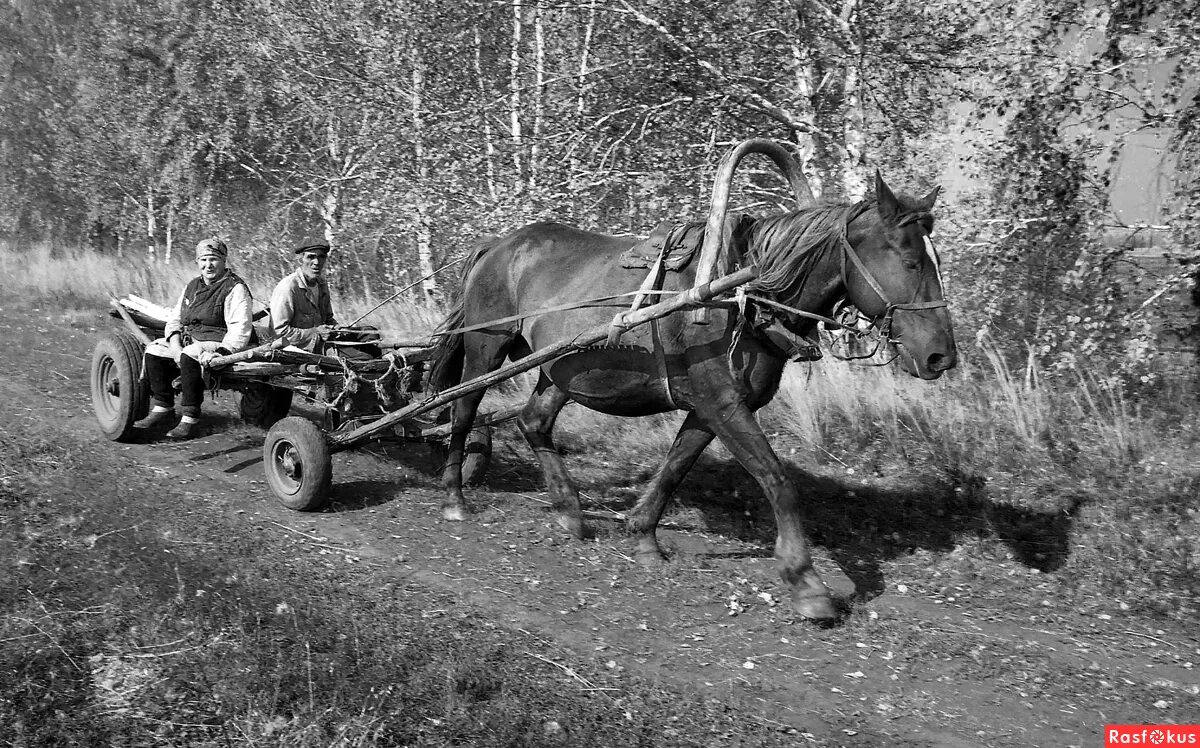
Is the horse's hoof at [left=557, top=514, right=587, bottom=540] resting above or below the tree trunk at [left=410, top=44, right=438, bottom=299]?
below

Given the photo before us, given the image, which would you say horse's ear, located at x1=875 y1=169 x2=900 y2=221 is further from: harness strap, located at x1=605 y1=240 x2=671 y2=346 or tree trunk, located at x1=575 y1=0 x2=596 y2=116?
tree trunk, located at x1=575 y1=0 x2=596 y2=116

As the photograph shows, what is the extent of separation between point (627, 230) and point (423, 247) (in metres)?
4.07

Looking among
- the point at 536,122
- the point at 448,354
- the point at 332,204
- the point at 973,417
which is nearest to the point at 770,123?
the point at 536,122

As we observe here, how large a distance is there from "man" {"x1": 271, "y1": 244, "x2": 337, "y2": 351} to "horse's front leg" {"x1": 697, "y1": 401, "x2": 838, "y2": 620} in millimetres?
3577

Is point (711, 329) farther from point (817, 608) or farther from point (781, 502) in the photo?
point (817, 608)

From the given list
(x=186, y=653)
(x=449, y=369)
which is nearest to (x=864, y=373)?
(x=449, y=369)

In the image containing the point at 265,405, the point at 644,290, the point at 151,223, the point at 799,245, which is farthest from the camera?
the point at 151,223

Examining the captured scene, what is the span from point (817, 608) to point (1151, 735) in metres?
1.56

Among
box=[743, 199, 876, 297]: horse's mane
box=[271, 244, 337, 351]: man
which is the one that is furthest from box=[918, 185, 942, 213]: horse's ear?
box=[271, 244, 337, 351]: man

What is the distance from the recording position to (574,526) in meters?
6.24

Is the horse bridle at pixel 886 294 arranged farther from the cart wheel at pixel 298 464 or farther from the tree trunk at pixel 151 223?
the tree trunk at pixel 151 223

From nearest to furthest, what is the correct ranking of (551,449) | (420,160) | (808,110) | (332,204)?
(551,449), (808,110), (420,160), (332,204)

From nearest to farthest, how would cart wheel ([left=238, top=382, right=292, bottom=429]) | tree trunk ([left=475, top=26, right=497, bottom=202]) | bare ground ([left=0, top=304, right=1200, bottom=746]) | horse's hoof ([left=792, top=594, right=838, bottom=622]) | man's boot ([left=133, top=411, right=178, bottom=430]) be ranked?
bare ground ([left=0, top=304, right=1200, bottom=746]), horse's hoof ([left=792, top=594, right=838, bottom=622]), man's boot ([left=133, top=411, right=178, bottom=430]), cart wheel ([left=238, top=382, right=292, bottom=429]), tree trunk ([left=475, top=26, right=497, bottom=202])

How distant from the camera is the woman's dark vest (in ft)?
24.1
